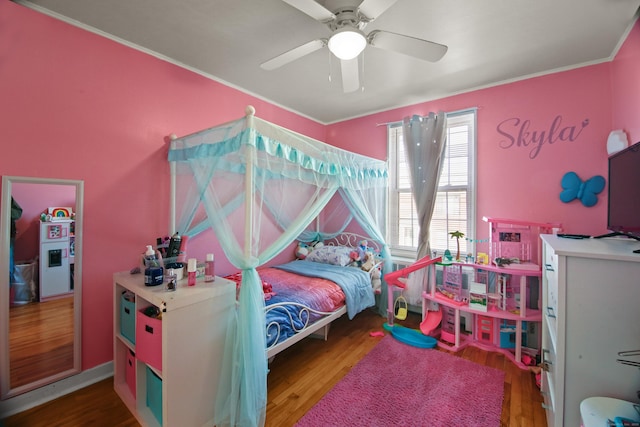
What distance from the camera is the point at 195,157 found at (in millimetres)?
2471

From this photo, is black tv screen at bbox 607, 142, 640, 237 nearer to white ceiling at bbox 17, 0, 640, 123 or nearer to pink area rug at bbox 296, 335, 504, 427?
white ceiling at bbox 17, 0, 640, 123

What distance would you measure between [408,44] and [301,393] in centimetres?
291

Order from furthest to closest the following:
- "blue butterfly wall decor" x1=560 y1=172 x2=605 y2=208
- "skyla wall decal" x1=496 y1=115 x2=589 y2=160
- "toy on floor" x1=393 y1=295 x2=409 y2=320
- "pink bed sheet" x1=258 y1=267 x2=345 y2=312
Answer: "toy on floor" x1=393 y1=295 x2=409 y2=320 → "skyla wall decal" x1=496 y1=115 x2=589 y2=160 → "blue butterfly wall decor" x1=560 y1=172 x2=605 y2=208 → "pink bed sheet" x1=258 y1=267 x2=345 y2=312

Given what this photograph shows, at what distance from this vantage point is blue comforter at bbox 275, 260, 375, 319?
3061 millimetres

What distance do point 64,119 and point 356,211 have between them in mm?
3151

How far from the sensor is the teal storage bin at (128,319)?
2092 mm

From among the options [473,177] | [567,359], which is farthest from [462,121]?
[567,359]

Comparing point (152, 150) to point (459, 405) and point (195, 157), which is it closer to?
point (195, 157)

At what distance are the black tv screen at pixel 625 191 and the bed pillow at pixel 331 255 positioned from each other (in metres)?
2.57

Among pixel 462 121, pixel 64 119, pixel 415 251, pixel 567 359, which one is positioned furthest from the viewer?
pixel 415 251

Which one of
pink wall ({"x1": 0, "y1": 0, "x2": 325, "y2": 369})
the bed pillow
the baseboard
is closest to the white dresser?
the bed pillow

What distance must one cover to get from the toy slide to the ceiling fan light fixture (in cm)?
299

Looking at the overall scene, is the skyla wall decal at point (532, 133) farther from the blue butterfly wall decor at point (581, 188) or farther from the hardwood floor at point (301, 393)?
the hardwood floor at point (301, 393)

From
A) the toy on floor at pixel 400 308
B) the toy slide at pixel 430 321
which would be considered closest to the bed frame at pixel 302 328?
the toy on floor at pixel 400 308
